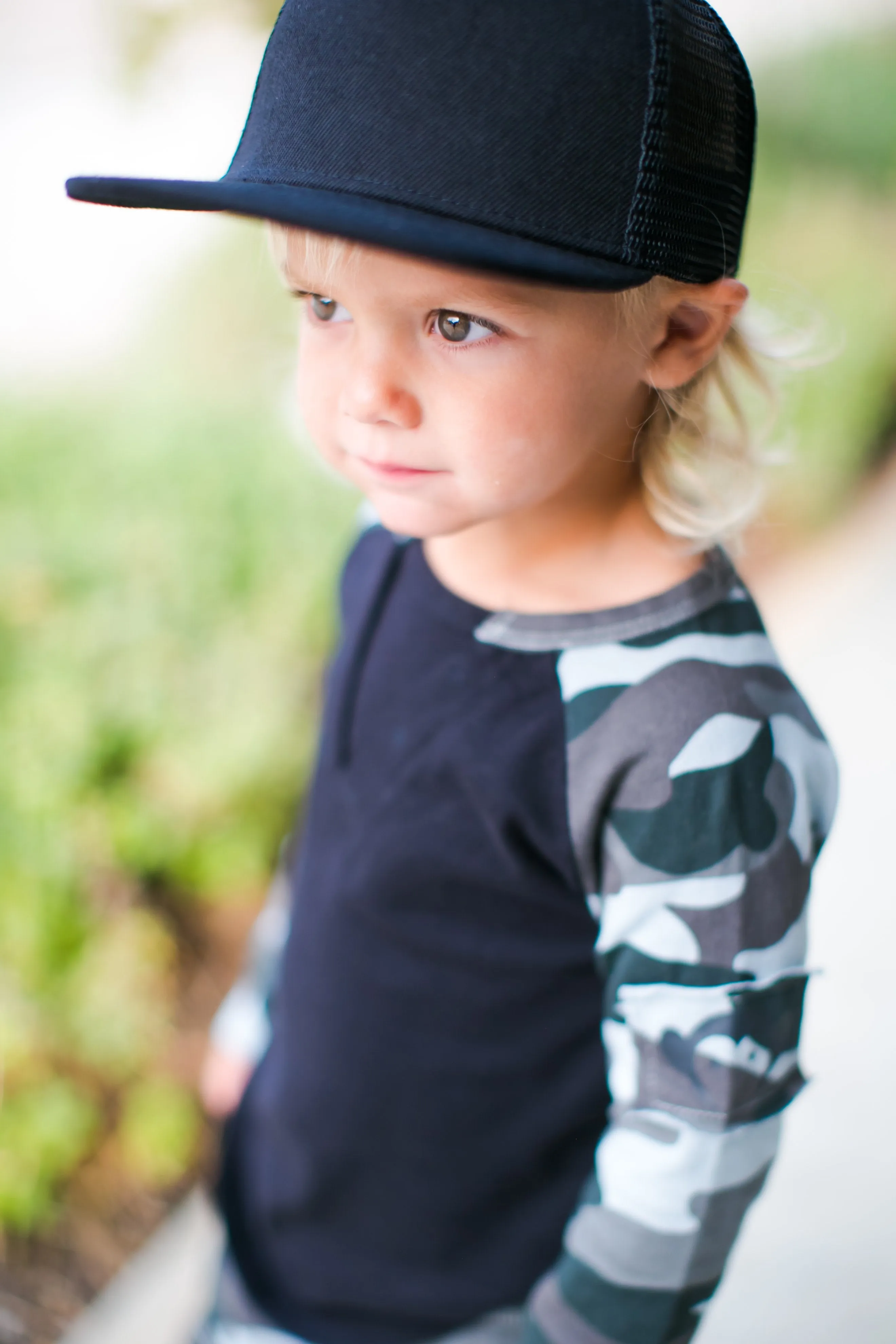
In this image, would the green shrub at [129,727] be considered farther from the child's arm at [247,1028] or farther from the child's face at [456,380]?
the child's face at [456,380]

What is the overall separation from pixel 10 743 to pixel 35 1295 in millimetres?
958

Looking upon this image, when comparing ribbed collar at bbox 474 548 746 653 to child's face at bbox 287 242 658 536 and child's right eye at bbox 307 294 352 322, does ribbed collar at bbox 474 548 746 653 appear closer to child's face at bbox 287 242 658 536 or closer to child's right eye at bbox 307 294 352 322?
child's face at bbox 287 242 658 536

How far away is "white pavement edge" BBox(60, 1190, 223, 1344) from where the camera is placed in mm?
1781

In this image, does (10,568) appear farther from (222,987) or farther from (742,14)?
(742,14)

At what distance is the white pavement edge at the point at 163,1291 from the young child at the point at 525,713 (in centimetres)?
59

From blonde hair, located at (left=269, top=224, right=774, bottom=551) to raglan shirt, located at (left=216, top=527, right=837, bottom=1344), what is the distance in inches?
1.9

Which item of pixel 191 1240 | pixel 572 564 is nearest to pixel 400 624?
pixel 572 564

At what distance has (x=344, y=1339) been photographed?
1257 mm

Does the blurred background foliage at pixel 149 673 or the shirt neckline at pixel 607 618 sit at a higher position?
the shirt neckline at pixel 607 618

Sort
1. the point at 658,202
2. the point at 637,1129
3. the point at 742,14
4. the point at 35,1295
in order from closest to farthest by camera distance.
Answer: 1. the point at 658,202
2. the point at 637,1129
3. the point at 35,1295
4. the point at 742,14

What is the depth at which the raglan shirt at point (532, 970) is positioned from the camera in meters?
0.88

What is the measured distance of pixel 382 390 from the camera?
0.81m

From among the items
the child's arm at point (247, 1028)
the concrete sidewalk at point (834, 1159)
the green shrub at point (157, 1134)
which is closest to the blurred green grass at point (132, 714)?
the green shrub at point (157, 1134)

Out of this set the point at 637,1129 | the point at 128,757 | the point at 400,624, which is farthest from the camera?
the point at 128,757
